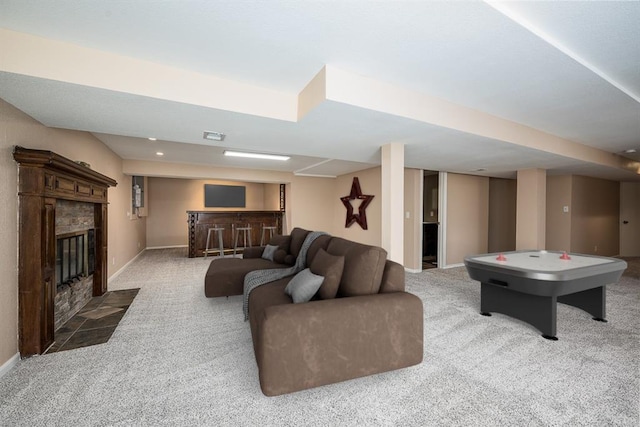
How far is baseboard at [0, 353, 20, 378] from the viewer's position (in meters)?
1.92

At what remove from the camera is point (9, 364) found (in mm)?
1989

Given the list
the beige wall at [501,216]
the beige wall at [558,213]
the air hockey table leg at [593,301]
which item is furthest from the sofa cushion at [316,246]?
the beige wall at [558,213]

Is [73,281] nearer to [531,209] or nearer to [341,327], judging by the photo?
[341,327]

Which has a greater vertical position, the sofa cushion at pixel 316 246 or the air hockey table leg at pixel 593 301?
the sofa cushion at pixel 316 246

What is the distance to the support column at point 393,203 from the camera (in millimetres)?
3350

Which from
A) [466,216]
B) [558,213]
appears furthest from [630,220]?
[466,216]

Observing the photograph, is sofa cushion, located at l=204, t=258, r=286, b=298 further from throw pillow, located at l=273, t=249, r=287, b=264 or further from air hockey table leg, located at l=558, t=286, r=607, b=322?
air hockey table leg, located at l=558, t=286, r=607, b=322

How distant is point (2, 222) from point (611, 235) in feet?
37.0

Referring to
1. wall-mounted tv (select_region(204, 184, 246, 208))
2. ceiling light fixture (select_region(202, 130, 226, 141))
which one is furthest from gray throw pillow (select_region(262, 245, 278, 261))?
wall-mounted tv (select_region(204, 184, 246, 208))

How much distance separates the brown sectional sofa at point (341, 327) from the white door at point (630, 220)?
30.0 feet

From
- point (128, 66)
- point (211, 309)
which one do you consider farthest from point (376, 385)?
point (128, 66)

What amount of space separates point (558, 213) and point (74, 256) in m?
8.92

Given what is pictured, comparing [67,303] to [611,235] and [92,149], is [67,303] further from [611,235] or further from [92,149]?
[611,235]

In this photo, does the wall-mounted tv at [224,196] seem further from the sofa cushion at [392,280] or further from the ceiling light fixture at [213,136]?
the sofa cushion at [392,280]
